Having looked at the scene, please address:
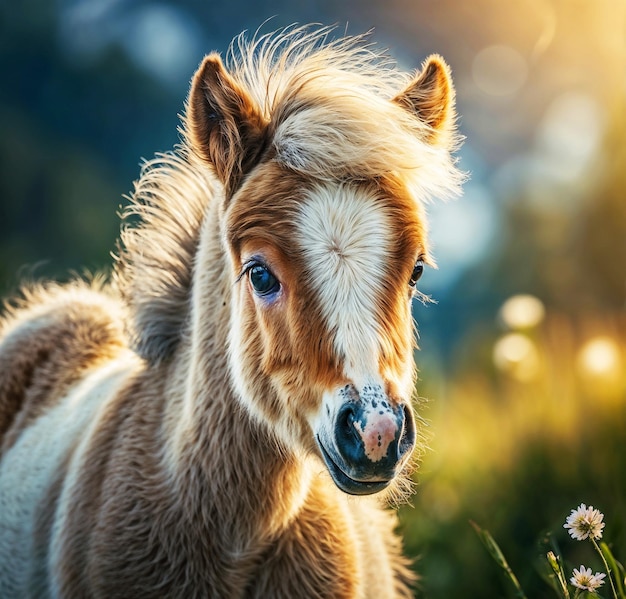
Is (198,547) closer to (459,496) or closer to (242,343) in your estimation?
(242,343)

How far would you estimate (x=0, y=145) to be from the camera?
42.8 ft

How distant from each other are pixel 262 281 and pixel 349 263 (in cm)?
32

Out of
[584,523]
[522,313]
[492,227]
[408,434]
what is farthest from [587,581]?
[492,227]

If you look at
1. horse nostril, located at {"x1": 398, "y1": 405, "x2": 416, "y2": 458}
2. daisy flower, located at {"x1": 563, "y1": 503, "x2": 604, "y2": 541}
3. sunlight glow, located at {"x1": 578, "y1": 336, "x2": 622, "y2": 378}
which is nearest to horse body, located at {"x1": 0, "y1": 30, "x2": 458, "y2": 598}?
horse nostril, located at {"x1": 398, "y1": 405, "x2": 416, "y2": 458}

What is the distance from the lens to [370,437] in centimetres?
182

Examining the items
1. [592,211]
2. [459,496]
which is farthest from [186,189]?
[592,211]

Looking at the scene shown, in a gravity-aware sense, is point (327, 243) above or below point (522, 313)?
below

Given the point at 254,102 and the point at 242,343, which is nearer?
the point at 242,343

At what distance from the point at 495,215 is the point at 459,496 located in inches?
326

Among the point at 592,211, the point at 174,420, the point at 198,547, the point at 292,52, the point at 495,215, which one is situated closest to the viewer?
the point at 198,547

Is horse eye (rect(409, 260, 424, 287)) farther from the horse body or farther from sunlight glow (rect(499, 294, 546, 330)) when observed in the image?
sunlight glow (rect(499, 294, 546, 330))

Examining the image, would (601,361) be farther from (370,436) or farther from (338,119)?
(370,436)

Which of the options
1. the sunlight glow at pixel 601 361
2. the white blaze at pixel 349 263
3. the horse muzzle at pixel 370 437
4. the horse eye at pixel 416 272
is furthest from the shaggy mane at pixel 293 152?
the sunlight glow at pixel 601 361

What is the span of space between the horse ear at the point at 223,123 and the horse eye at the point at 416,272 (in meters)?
0.70
